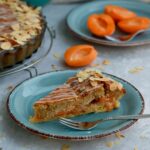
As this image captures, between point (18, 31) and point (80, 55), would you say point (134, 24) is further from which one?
point (18, 31)

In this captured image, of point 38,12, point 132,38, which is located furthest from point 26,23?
point 132,38

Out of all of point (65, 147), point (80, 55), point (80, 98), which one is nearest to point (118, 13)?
point (80, 55)

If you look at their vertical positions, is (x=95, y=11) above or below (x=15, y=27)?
below

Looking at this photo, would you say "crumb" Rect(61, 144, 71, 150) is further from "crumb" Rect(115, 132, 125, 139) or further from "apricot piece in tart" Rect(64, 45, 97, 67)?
"apricot piece in tart" Rect(64, 45, 97, 67)

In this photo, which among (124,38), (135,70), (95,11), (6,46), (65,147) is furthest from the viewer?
(95,11)

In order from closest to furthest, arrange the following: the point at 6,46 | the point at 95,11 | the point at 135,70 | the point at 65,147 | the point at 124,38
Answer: the point at 65,147
the point at 6,46
the point at 135,70
the point at 124,38
the point at 95,11

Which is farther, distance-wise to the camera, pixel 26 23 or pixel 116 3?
pixel 116 3

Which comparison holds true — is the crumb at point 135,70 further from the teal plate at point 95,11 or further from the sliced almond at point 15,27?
the sliced almond at point 15,27

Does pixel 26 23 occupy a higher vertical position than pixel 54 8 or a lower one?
higher

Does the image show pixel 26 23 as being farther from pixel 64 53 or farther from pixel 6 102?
pixel 6 102
